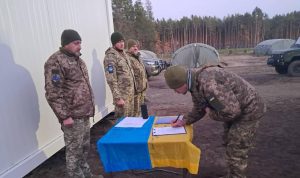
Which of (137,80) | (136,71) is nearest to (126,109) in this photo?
(137,80)

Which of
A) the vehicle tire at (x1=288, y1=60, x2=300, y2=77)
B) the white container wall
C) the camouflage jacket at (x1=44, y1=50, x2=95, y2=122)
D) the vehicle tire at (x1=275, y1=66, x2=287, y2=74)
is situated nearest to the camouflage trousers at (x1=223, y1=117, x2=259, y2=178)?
the camouflage jacket at (x1=44, y1=50, x2=95, y2=122)

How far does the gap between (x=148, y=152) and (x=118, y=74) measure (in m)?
2.00

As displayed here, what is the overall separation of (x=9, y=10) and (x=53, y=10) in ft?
3.06

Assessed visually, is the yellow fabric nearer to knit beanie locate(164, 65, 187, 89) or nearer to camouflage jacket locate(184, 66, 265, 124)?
camouflage jacket locate(184, 66, 265, 124)

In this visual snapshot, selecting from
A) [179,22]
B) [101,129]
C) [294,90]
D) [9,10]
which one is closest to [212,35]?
[179,22]

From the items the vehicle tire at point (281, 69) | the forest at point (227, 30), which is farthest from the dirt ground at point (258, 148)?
the forest at point (227, 30)

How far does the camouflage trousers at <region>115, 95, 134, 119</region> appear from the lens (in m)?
4.35

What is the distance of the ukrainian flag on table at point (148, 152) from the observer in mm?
2539

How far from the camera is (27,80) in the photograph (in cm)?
335

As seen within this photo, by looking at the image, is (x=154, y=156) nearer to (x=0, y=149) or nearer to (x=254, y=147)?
(x=0, y=149)

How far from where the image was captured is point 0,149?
285 cm

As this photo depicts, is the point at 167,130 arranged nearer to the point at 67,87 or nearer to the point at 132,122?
the point at 132,122

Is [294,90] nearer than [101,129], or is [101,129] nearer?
[101,129]

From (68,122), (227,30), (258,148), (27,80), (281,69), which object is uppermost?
(227,30)
